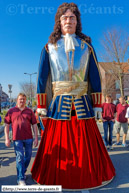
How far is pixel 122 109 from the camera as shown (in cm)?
600

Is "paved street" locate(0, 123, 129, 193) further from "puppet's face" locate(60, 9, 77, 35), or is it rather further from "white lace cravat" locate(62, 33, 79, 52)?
"puppet's face" locate(60, 9, 77, 35)

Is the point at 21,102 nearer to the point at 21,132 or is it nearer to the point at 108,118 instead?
the point at 21,132

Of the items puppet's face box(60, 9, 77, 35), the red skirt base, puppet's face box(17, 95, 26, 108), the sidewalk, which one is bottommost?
the sidewalk

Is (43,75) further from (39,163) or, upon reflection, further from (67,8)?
(39,163)

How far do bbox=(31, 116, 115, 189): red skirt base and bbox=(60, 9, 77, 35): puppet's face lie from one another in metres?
1.50

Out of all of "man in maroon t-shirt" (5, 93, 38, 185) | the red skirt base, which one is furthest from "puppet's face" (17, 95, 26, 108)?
the red skirt base

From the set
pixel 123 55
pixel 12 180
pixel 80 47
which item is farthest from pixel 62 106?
pixel 123 55

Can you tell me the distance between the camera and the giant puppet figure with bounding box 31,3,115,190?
286 centimetres

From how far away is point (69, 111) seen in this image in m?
3.00

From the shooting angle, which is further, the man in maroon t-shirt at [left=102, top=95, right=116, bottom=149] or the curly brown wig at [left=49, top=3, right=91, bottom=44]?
the man in maroon t-shirt at [left=102, top=95, right=116, bottom=149]

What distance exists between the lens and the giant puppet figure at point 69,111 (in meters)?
2.86

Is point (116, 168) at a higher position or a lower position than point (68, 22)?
lower

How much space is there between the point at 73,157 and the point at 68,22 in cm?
219

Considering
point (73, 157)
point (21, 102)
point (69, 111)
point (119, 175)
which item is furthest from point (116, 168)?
point (21, 102)
